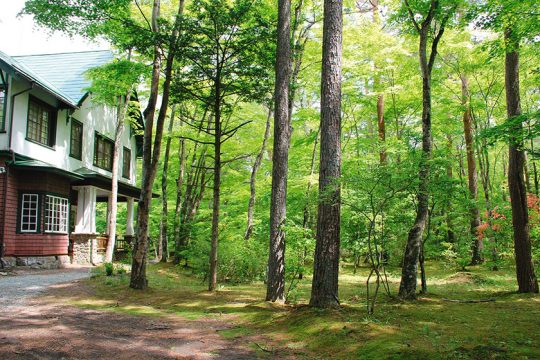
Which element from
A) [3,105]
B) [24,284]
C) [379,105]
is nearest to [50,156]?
[3,105]

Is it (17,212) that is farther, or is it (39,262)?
(39,262)

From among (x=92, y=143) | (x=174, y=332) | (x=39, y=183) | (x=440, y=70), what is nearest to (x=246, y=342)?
(x=174, y=332)

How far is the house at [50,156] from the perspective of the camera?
15352 millimetres

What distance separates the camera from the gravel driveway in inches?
358

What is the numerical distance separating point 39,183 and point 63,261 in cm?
374

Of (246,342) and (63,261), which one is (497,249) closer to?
(246,342)

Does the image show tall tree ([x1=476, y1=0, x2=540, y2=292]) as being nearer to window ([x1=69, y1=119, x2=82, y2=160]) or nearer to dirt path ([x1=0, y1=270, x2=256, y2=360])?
dirt path ([x1=0, y1=270, x2=256, y2=360])

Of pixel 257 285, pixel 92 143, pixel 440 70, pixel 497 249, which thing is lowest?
pixel 257 285

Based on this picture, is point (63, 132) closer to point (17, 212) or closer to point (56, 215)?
point (56, 215)

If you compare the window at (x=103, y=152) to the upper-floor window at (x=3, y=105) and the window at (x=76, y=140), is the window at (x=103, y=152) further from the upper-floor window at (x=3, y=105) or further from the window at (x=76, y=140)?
the upper-floor window at (x=3, y=105)

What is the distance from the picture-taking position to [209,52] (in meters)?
11.1

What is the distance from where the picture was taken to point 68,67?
70.5 ft

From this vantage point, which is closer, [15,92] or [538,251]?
[538,251]

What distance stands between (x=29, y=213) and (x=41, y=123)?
3.89m
